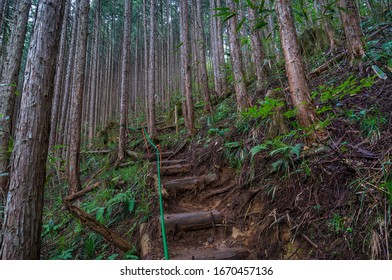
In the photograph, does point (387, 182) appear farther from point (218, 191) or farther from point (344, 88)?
point (218, 191)

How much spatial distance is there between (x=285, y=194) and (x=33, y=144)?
276 cm

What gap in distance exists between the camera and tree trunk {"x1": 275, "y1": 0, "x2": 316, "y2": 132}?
2.69 meters

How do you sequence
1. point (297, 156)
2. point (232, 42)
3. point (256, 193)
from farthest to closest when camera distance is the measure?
point (232, 42) < point (256, 193) < point (297, 156)

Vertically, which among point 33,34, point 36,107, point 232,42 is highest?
point 232,42

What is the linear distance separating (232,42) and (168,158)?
10.6 ft

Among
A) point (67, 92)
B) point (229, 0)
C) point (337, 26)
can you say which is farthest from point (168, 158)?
point (67, 92)

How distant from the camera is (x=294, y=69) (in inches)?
111

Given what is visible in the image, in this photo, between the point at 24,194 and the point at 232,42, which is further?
the point at 232,42

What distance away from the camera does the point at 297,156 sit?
8.43 feet

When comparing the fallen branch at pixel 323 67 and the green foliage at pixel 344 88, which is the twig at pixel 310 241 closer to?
the green foliage at pixel 344 88

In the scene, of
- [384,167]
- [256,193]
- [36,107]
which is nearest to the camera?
[384,167]

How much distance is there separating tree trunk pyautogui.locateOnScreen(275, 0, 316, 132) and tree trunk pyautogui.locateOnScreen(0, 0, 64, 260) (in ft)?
8.94

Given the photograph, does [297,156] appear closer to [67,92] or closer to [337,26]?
[337,26]

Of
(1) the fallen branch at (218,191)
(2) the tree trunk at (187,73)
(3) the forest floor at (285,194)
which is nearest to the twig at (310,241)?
(3) the forest floor at (285,194)
